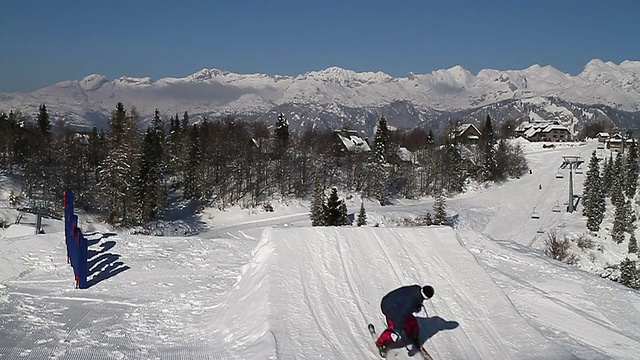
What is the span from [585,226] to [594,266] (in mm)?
11277

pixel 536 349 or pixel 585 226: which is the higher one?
pixel 536 349

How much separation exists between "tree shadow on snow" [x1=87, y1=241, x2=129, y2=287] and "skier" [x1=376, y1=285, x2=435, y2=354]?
822 centimetres

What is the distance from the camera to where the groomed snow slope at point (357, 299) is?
7.93m

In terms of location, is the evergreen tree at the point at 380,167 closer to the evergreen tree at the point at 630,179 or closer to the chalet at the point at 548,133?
the evergreen tree at the point at 630,179

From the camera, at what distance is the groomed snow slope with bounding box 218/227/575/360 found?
312 inches

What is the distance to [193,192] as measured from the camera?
186 feet

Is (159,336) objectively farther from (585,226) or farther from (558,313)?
(585,226)

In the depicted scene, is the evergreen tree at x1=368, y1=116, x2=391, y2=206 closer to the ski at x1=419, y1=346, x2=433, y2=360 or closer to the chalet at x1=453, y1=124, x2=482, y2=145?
the chalet at x1=453, y1=124, x2=482, y2=145

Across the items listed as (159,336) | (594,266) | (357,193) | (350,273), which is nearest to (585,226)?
(594,266)

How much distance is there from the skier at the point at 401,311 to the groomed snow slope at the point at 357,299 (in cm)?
32

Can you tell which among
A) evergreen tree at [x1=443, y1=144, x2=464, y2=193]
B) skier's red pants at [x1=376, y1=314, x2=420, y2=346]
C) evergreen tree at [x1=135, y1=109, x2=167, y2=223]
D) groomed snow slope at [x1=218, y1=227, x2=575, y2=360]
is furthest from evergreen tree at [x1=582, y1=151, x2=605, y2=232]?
skier's red pants at [x1=376, y1=314, x2=420, y2=346]

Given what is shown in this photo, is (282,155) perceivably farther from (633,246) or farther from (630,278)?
(630,278)

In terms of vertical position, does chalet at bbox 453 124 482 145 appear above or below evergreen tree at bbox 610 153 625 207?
above

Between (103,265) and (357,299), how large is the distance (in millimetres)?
7941
